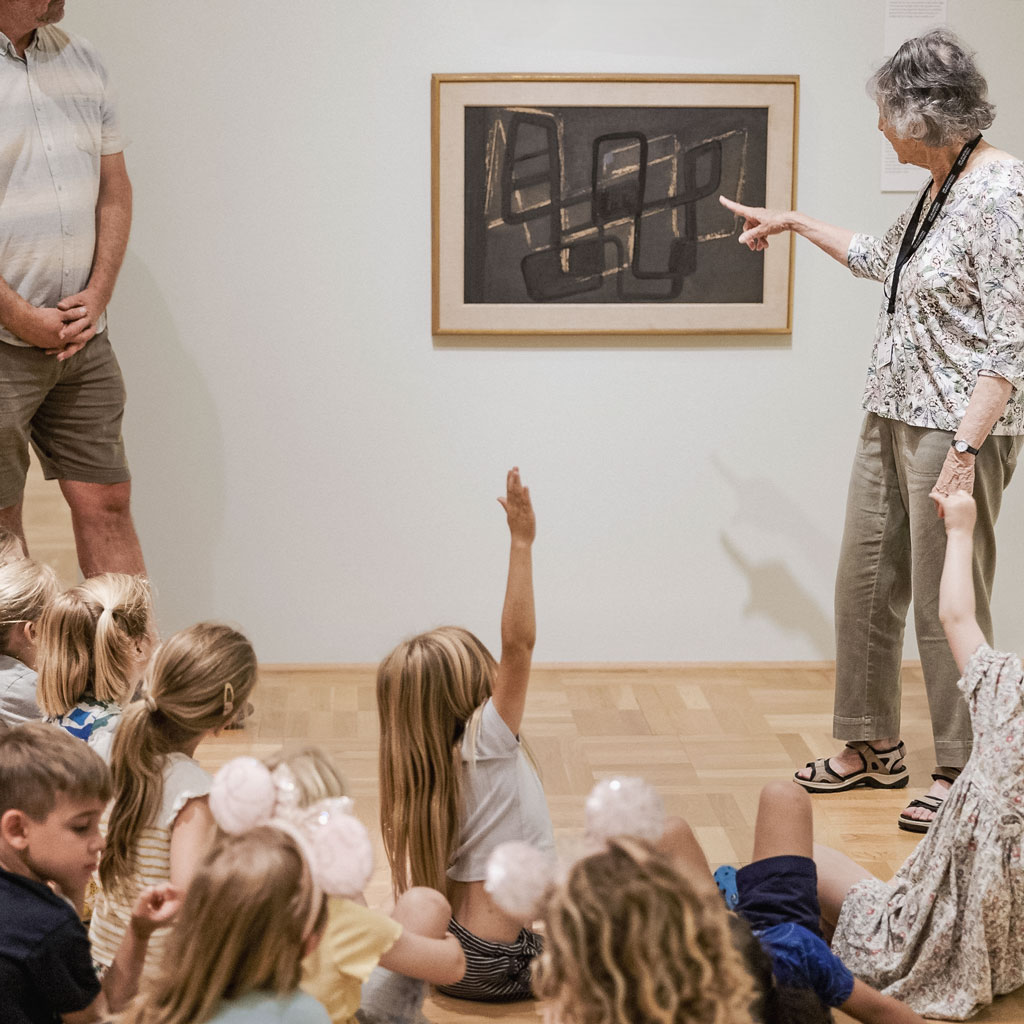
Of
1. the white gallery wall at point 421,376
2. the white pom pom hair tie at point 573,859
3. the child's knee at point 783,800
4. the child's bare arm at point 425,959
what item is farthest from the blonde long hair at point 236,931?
the white gallery wall at point 421,376

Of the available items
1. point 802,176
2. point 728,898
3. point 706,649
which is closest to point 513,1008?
point 728,898

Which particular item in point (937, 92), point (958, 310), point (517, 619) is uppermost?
point (937, 92)

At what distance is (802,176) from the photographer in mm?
3584

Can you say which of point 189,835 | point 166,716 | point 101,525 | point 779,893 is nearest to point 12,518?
point 101,525

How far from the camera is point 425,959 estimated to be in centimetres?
185

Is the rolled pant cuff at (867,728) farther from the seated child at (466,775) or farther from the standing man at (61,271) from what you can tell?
the standing man at (61,271)

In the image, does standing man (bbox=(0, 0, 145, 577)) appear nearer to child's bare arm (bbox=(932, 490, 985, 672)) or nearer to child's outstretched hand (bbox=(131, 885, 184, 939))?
child's outstretched hand (bbox=(131, 885, 184, 939))

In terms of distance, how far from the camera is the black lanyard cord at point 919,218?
2.70 meters

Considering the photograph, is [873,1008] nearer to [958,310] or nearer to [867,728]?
[867,728]

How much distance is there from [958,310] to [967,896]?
1.20 metres

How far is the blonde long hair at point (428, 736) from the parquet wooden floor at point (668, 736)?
0.40 metres

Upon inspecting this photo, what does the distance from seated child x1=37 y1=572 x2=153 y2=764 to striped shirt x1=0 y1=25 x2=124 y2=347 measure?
1.00 metres

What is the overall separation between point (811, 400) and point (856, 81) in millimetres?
856

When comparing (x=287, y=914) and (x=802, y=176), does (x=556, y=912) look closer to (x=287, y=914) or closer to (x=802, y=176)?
(x=287, y=914)
